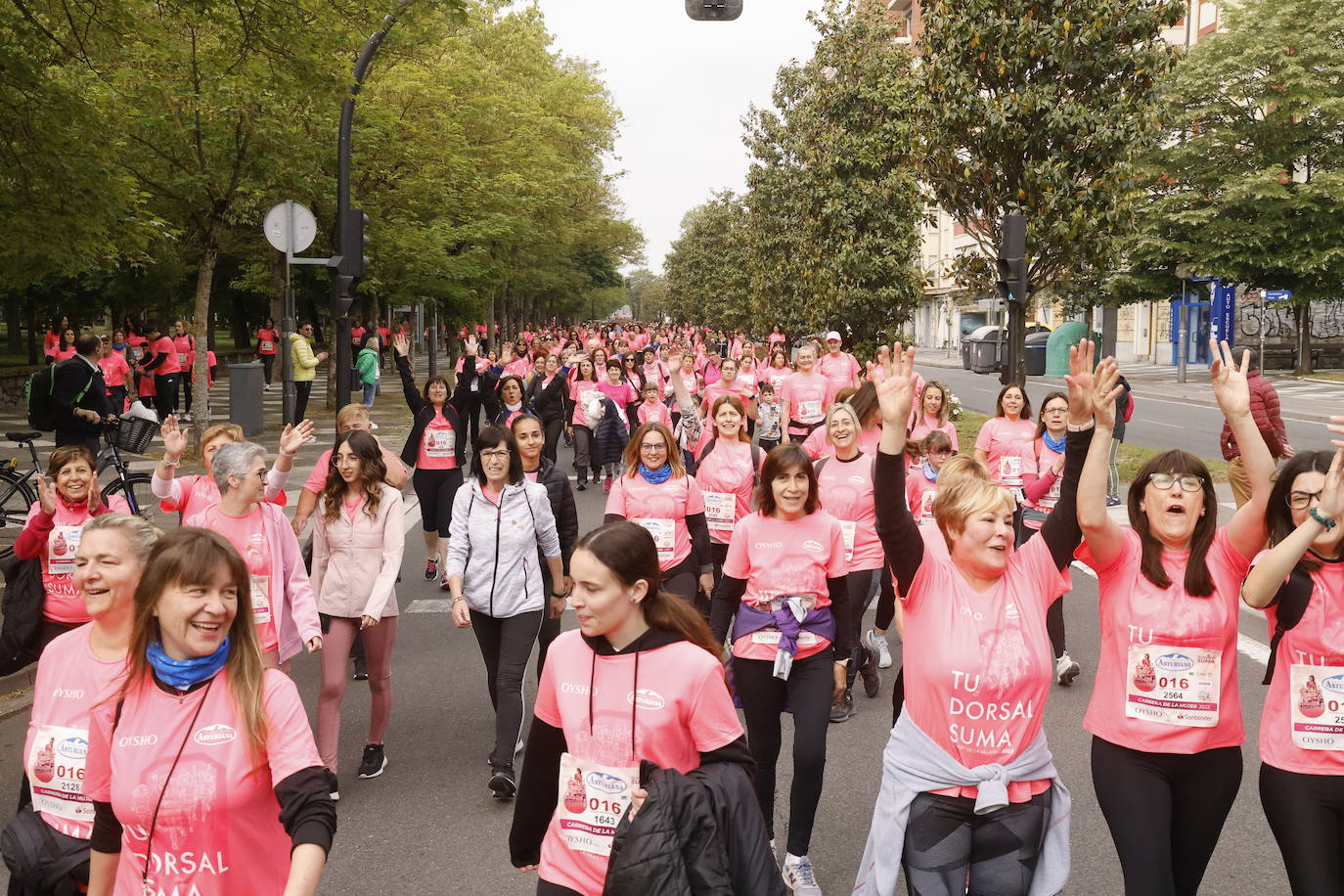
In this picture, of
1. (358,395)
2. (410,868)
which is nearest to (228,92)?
(410,868)

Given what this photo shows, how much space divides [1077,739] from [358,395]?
29972 mm

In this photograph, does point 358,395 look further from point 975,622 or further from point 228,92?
point 975,622

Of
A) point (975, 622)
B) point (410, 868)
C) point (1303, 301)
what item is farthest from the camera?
point (1303, 301)

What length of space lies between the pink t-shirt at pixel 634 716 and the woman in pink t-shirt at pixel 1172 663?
4.17ft

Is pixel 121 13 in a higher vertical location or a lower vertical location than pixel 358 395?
higher

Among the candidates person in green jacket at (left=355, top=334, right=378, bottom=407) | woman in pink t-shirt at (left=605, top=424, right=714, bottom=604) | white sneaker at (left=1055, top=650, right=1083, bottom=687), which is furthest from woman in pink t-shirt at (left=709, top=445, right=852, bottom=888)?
person in green jacket at (left=355, top=334, right=378, bottom=407)

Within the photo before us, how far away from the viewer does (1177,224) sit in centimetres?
3831

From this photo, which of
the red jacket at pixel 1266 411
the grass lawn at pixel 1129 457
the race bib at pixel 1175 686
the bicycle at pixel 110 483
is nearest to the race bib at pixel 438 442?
the bicycle at pixel 110 483

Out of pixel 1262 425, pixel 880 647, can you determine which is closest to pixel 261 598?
pixel 880 647

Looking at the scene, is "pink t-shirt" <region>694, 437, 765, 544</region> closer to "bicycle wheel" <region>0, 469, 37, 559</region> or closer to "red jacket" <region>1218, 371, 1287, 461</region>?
"red jacket" <region>1218, 371, 1287, 461</region>

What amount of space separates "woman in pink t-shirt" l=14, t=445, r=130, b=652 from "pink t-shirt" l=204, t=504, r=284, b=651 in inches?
15.8

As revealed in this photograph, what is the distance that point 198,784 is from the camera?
2809 mm

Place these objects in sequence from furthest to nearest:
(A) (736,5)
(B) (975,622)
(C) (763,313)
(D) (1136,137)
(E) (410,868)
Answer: (C) (763,313)
(D) (1136,137)
(A) (736,5)
(E) (410,868)
(B) (975,622)

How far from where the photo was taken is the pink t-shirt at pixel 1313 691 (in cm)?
345
